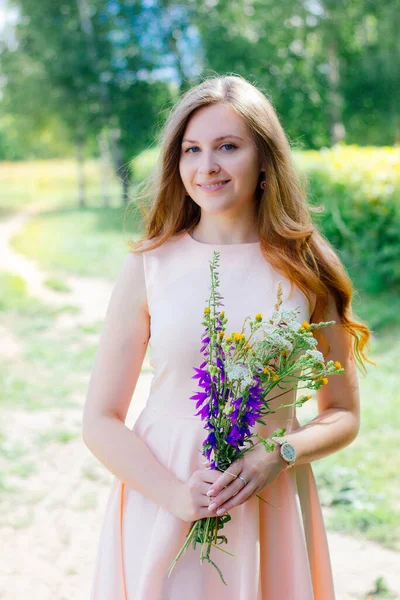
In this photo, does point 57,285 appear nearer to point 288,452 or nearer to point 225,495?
point 288,452

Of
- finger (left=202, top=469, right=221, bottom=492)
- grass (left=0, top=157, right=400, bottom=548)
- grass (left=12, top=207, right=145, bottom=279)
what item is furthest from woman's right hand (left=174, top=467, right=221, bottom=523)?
grass (left=12, top=207, right=145, bottom=279)

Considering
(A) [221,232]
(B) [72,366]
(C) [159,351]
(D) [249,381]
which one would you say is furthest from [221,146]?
(B) [72,366]

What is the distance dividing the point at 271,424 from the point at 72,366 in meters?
5.62

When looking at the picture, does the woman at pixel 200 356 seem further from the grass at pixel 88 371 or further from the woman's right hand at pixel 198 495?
the grass at pixel 88 371

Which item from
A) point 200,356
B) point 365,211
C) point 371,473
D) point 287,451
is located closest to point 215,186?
point 200,356

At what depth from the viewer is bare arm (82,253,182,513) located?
162 centimetres

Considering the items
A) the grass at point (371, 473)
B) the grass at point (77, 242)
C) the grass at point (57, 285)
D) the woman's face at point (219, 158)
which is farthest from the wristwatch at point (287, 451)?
the grass at point (57, 285)

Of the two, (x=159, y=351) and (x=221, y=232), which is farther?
(x=221, y=232)

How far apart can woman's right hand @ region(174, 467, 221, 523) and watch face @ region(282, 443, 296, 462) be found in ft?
0.62

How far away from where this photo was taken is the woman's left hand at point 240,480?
4.68 ft

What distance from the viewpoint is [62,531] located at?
4.11 meters

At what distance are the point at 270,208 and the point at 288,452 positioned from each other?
620 mm

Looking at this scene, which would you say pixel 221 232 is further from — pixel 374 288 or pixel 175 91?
pixel 175 91

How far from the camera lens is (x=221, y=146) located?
1.73 m
